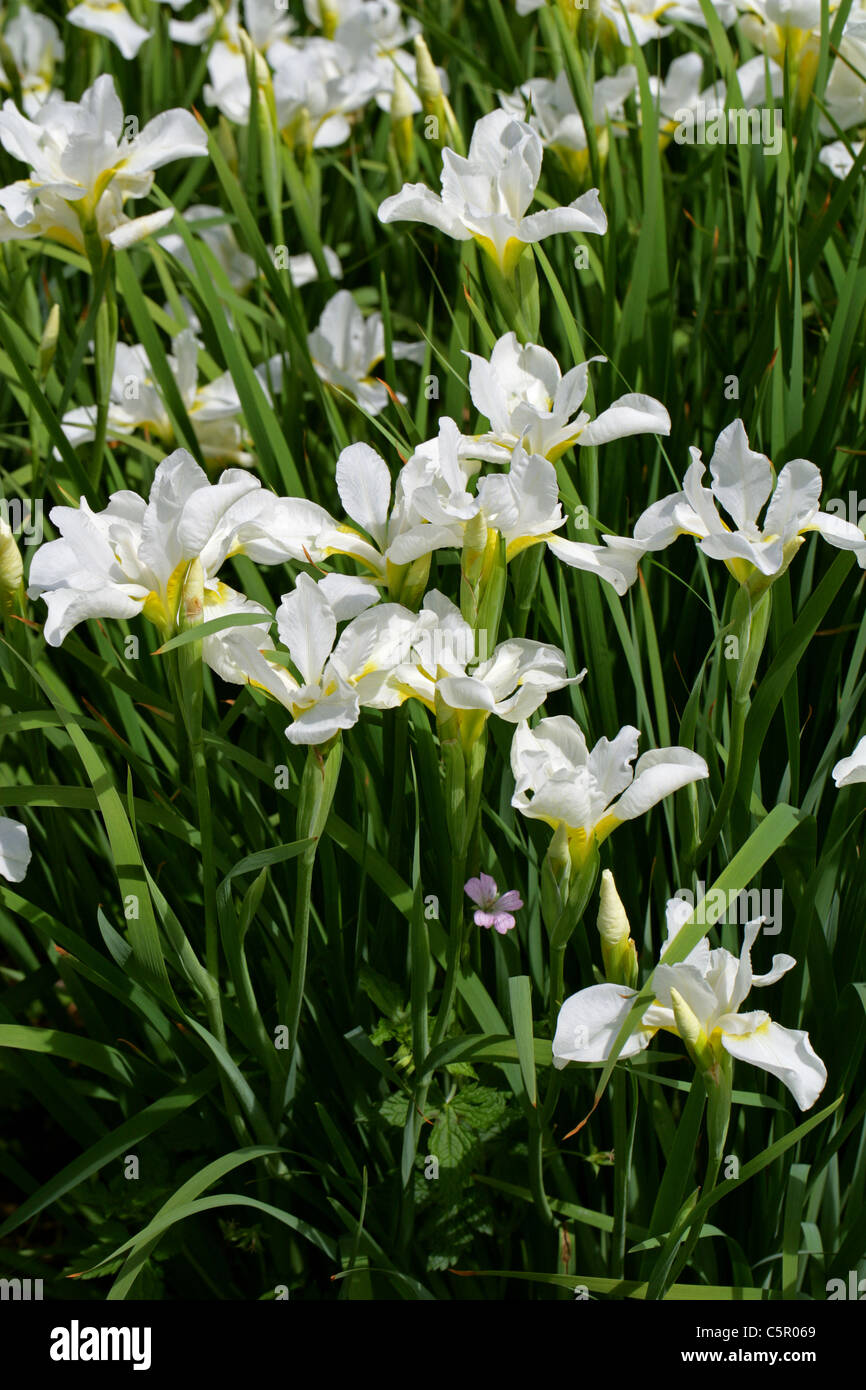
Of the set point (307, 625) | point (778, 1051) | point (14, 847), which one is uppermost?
point (307, 625)

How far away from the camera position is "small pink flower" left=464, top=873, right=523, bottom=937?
3.68 feet

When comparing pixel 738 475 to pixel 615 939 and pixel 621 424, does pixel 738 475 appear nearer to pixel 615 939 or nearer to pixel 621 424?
pixel 621 424

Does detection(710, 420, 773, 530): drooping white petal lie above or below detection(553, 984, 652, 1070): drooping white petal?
above

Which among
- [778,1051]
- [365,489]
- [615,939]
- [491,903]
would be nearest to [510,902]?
[491,903]

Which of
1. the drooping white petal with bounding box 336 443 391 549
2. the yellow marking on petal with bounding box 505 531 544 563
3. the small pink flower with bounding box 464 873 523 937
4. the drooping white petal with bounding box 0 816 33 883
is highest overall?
the drooping white petal with bounding box 336 443 391 549

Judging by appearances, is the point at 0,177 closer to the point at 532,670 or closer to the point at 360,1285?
the point at 532,670

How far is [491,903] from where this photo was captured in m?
1.15

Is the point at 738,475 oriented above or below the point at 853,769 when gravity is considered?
above

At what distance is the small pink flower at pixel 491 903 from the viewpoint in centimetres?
112

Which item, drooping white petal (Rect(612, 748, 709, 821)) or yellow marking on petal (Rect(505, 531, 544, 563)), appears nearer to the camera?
drooping white petal (Rect(612, 748, 709, 821))

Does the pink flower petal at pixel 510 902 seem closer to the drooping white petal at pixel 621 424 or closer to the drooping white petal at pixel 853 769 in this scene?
the drooping white petal at pixel 853 769

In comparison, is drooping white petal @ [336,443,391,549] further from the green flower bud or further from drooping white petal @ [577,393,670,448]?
the green flower bud

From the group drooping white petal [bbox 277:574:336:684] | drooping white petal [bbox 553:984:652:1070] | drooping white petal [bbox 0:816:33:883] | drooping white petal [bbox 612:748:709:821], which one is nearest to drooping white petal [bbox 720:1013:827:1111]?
drooping white petal [bbox 553:984:652:1070]
